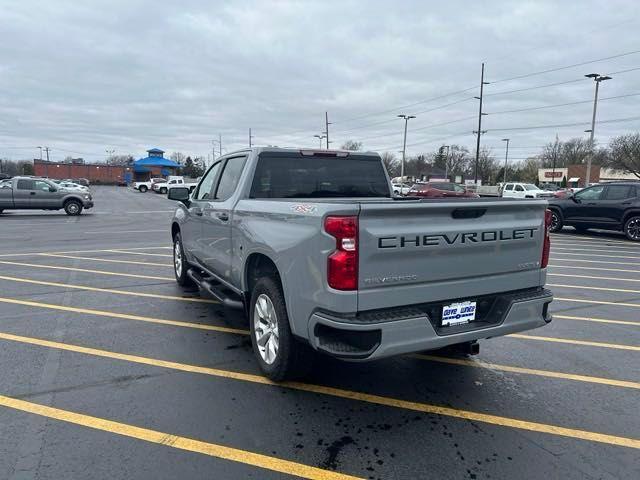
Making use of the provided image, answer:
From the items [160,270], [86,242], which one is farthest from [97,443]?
[86,242]

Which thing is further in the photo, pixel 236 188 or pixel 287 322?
pixel 236 188

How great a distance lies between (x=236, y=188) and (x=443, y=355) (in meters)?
2.70

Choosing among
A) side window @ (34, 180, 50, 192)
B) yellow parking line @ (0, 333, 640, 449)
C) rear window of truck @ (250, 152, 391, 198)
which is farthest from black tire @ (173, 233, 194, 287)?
side window @ (34, 180, 50, 192)

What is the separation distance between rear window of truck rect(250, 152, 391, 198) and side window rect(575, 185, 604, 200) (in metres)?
13.4

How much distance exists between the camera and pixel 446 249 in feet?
11.2

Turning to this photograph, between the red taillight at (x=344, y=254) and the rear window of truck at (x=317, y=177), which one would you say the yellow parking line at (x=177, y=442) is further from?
the rear window of truck at (x=317, y=177)

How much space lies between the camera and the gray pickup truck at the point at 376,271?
3.14 metres

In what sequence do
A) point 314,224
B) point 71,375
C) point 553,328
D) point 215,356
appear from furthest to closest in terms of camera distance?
point 553,328, point 215,356, point 71,375, point 314,224

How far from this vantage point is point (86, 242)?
514 inches

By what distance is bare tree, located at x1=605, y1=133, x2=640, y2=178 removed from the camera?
5734 centimetres

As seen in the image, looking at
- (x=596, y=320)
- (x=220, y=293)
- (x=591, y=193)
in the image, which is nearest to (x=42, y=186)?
(x=220, y=293)

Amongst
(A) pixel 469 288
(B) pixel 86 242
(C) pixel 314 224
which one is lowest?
(B) pixel 86 242

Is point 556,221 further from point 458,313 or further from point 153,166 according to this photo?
point 153,166

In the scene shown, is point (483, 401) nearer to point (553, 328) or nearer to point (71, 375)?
point (553, 328)
